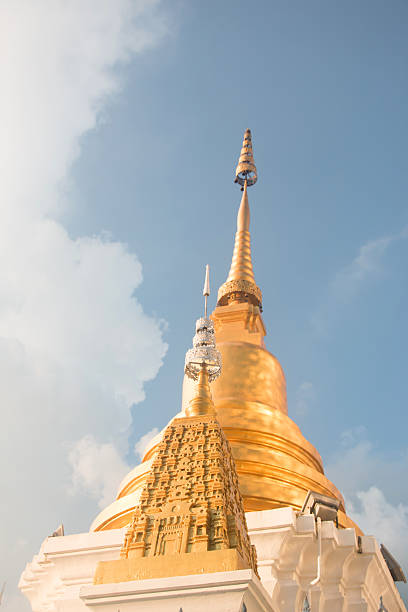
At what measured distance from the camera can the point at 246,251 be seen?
18.3 metres

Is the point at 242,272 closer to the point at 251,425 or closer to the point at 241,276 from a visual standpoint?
the point at 241,276

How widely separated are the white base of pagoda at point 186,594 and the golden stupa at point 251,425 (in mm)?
4195

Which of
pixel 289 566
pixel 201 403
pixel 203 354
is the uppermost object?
pixel 203 354

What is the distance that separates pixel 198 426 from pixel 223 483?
1.11m

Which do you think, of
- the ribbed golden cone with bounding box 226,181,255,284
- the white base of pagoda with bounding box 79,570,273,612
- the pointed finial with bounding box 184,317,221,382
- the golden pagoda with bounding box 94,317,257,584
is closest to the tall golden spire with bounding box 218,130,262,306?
the ribbed golden cone with bounding box 226,181,255,284

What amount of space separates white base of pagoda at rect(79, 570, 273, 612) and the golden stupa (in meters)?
4.20

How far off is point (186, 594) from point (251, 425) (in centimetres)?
702

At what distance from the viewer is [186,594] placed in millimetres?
5211

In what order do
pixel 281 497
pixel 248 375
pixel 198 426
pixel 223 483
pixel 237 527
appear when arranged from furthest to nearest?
pixel 248 375 → pixel 281 497 → pixel 198 426 → pixel 223 483 → pixel 237 527

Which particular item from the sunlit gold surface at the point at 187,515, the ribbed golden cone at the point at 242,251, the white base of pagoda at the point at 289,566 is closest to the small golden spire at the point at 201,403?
the sunlit gold surface at the point at 187,515

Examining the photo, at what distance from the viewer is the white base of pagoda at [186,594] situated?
5105 mm

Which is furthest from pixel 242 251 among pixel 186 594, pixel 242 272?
pixel 186 594

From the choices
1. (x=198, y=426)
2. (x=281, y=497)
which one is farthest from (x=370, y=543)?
(x=198, y=426)

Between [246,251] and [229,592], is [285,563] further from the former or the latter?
[246,251]
